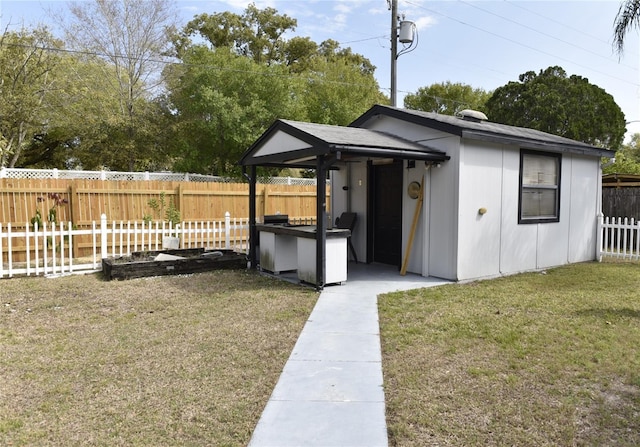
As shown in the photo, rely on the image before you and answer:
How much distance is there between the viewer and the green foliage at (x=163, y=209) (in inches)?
448

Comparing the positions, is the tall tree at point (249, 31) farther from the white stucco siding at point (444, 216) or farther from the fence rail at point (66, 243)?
the white stucco siding at point (444, 216)

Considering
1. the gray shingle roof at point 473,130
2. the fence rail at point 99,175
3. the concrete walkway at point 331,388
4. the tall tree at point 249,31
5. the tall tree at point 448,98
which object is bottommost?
the concrete walkway at point 331,388

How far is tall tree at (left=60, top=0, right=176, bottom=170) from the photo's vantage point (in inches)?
711

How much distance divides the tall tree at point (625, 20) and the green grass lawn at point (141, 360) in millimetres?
6196

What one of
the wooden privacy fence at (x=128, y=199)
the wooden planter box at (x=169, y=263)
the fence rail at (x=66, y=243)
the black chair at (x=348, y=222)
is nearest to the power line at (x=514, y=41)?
the wooden privacy fence at (x=128, y=199)

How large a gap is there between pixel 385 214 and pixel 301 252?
2369mm

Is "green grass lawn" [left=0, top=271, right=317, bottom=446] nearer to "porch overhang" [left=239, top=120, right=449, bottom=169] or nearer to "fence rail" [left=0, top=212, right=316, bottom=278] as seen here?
"fence rail" [left=0, top=212, right=316, bottom=278]

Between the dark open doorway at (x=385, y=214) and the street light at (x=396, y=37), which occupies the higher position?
the street light at (x=396, y=37)

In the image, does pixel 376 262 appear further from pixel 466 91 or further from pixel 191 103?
pixel 466 91

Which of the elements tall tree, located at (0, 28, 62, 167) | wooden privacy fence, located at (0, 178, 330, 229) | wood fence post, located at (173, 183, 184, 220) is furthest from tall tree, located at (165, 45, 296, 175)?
wood fence post, located at (173, 183, 184, 220)

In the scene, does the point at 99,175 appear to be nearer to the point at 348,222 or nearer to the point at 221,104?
the point at 221,104

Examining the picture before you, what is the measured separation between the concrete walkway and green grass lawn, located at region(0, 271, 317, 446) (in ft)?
0.44

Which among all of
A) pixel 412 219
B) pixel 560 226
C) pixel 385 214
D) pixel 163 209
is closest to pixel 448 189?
pixel 412 219

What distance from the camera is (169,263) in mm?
A: 7988
